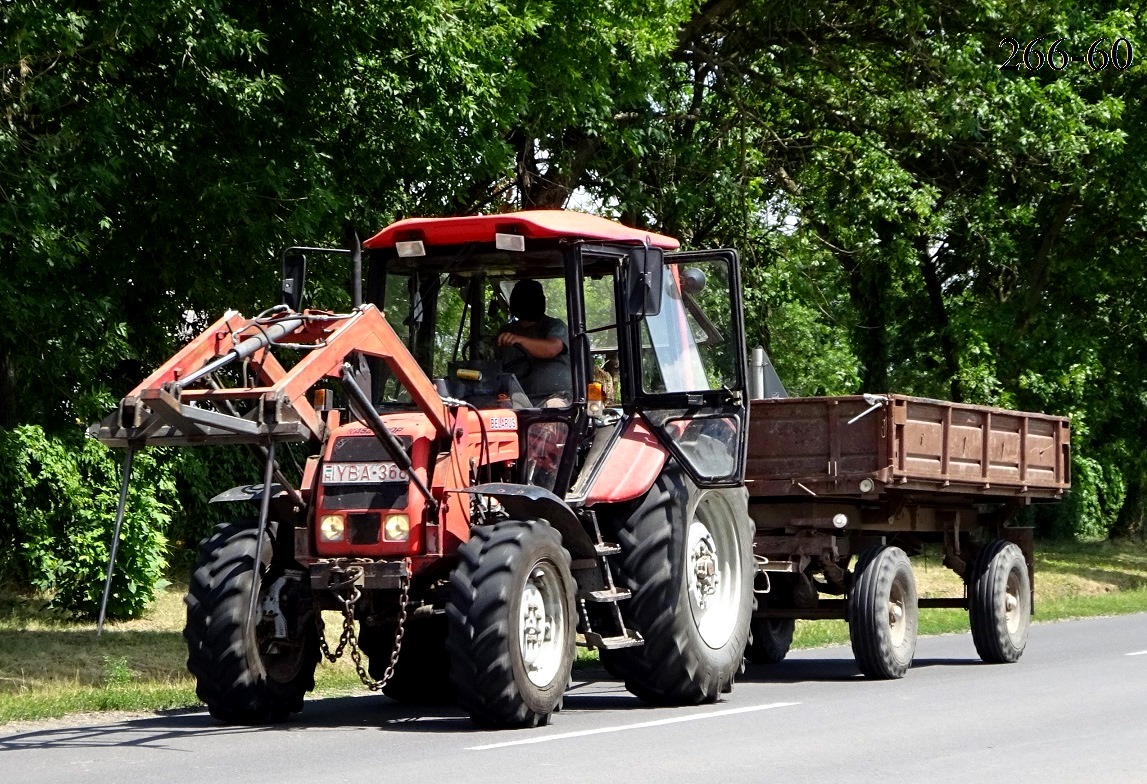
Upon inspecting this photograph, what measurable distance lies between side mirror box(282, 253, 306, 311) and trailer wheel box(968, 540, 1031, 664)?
7011 millimetres

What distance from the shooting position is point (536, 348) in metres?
10.9

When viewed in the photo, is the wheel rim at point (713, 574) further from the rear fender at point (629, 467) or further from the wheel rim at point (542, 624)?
the wheel rim at point (542, 624)

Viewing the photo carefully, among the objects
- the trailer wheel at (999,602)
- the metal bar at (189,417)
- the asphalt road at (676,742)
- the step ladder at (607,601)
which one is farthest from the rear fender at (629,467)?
the trailer wheel at (999,602)

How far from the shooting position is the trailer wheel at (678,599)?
35.0 feet

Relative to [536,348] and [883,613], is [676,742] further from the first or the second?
[883,613]

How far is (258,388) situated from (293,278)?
153 cm

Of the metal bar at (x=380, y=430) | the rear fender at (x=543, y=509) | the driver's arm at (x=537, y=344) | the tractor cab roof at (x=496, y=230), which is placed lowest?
the rear fender at (x=543, y=509)

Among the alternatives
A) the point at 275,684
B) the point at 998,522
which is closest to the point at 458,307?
the point at 275,684

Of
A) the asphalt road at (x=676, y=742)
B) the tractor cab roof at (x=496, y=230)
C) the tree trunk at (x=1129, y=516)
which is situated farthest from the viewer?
the tree trunk at (x=1129, y=516)

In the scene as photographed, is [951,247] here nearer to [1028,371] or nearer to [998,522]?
[1028,371]

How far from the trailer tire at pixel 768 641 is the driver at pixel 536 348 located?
4.77 m

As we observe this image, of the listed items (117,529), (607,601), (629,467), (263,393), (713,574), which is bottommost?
(607,601)

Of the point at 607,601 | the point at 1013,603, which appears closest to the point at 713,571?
the point at 607,601

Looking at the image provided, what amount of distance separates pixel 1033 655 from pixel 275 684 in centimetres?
806
